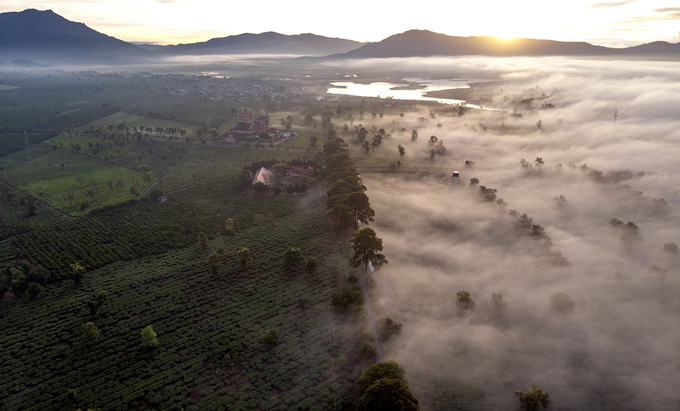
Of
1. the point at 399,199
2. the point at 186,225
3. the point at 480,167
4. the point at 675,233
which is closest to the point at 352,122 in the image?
the point at 480,167

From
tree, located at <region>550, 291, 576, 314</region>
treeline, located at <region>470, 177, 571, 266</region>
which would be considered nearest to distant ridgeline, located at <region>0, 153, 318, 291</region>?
treeline, located at <region>470, 177, 571, 266</region>

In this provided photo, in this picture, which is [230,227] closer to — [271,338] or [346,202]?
[346,202]

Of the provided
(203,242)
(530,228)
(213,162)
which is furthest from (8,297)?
(530,228)

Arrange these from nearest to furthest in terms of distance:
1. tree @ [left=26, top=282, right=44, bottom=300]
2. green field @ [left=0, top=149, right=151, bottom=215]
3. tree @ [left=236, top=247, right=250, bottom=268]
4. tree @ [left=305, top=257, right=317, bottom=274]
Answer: tree @ [left=26, top=282, right=44, bottom=300] → tree @ [left=305, top=257, right=317, bottom=274] → tree @ [left=236, top=247, right=250, bottom=268] → green field @ [left=0, top=149, right=151, bottom=215]

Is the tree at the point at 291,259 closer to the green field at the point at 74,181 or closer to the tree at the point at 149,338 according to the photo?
the tree at the point at 149,338

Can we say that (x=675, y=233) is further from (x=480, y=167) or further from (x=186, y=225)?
(x=186, y=225)

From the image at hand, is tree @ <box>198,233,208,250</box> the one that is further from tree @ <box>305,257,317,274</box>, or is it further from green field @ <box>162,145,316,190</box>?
green field @ <box>162,145,316,190</box>
